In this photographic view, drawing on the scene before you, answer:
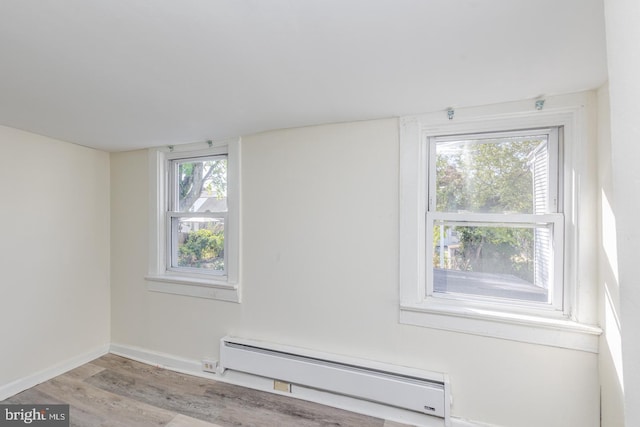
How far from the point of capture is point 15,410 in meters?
1.98

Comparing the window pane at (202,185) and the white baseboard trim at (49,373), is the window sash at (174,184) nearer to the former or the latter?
the window pane at (202,185)

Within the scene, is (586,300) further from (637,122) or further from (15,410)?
(15,410)

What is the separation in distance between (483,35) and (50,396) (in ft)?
11.8

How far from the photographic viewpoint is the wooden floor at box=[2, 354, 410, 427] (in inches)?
73.8

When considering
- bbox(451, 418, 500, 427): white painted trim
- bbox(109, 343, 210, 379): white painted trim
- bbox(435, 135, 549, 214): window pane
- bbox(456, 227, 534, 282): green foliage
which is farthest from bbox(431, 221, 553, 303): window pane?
bbox(109, 343, 210, 379): white painted trim

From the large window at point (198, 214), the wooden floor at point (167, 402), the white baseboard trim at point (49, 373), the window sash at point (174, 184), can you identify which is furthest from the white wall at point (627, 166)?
the white baseboard trim at point (49, 373)

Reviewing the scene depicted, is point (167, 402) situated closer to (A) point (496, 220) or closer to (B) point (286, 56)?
(B) point (286, 56)

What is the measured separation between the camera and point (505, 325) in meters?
1.69

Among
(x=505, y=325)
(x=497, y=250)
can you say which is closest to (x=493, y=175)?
(x=497, y=250)

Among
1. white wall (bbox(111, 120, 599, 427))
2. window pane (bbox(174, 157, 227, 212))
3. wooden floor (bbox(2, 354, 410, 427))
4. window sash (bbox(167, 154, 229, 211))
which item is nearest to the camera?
white wall (bbox(111, 120, 599, 427))

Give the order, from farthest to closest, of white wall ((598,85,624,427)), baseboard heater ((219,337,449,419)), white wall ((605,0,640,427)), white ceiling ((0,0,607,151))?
baseboard heater ((219,337,449,419)), white wall ((598,85,624,427)), white ceiling ((0,0,607,151)), white wall ((605,0,640,427))

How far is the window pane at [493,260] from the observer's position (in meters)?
1.75

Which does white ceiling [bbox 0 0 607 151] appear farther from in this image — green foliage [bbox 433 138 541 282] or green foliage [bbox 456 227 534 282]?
green foliage [bbox 456 227 534 282]

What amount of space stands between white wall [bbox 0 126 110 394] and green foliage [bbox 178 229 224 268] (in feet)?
2.80
